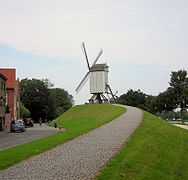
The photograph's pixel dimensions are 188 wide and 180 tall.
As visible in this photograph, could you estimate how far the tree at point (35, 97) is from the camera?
5310 inches

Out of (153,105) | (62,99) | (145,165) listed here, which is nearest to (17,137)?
(145,165)

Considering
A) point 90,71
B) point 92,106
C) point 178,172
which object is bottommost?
point 178,172

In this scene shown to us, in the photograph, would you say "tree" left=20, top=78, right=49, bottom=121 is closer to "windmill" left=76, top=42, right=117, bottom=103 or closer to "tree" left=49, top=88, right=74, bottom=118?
"tree" left=49, top=88, right=74, bottom=118

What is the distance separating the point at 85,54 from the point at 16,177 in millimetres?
84405

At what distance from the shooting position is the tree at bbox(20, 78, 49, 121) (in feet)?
443

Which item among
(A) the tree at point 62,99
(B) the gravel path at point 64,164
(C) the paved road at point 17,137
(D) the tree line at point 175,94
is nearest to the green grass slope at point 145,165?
(B) the gravel path at point 64,164

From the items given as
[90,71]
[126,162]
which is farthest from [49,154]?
[90,71]

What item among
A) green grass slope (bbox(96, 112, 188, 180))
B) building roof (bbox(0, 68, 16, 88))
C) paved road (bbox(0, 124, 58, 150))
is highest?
building roof (bbox(0, 68, 16, 88))

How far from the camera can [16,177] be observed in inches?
501

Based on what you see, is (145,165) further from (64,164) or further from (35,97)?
(35,97)

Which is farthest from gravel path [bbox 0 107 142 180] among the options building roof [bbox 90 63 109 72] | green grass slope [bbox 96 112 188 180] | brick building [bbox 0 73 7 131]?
building roof [bbox 90 63 109 72]

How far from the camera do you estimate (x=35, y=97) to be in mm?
135875

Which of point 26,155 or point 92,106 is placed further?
point 92,106

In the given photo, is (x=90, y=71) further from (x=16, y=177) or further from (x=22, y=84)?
(x=16, y=177)
